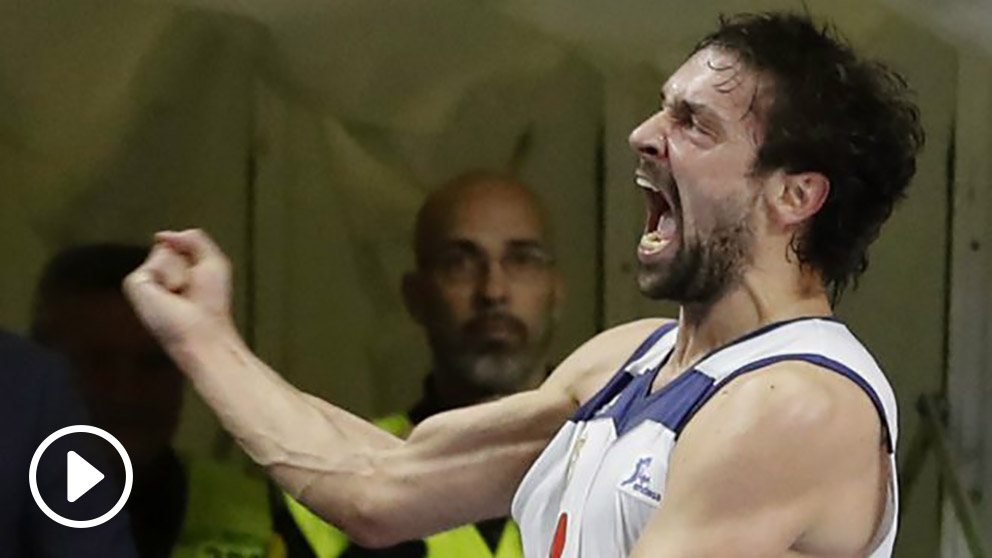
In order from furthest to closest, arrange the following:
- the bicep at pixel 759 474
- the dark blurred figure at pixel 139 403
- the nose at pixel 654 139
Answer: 1. the dark blurred figure at pixel 139 403
2. the nose at pixel 654 139
3. the bicep at pixel 759 474

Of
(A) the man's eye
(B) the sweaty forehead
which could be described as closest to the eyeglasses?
(A) the man's eye

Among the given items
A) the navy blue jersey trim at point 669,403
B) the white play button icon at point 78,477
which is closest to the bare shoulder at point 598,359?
the navy blue jersey trim at point 669,403

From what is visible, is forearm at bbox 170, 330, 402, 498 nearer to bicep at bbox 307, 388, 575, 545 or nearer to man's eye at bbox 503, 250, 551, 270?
bicep at bbox 307, 388, 575, 545

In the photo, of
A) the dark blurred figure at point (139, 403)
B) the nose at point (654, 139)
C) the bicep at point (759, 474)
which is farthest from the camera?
the dark blurred figure at point (139, 403)

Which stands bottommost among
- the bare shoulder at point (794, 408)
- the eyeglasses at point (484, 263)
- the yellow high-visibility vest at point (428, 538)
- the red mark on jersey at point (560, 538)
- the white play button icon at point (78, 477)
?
the yellow high-visibility vest at point (428, 538)

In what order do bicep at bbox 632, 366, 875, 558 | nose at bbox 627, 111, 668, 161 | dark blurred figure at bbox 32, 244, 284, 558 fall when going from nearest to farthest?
bicep at bbox 632, 366, 875, 558
nose at bbox 627, 111, 668, 161
dark blurred figure at bbox 32, 244, 284, 558

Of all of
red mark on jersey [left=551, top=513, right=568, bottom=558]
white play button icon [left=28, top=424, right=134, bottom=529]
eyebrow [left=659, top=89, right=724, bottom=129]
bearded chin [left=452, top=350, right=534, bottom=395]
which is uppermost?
eyebrow [left=659, top=89, right=724, bottom=129]

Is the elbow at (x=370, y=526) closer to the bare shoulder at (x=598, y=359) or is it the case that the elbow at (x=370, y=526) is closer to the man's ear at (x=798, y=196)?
the bare shoulder at (x=598, y=359)

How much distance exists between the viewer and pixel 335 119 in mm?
990

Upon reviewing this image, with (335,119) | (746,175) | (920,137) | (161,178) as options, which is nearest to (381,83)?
(335,119)

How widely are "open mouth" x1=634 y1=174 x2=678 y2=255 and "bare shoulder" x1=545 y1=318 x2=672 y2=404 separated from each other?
0.11 m

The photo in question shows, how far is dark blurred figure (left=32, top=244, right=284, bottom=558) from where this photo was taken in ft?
3.19

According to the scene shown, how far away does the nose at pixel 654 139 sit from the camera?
0.87 m

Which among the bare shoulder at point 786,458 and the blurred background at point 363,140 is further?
the blurred background at point 363,140
